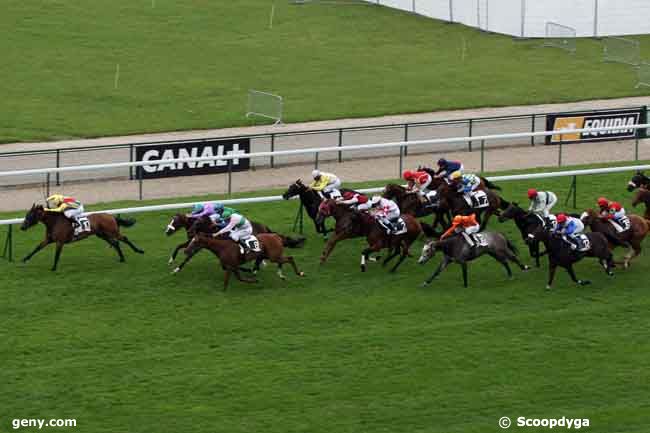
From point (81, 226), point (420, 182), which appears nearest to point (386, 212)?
point (420, 182)

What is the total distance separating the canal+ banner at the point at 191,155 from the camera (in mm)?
29188

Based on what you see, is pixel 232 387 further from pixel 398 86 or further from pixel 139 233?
pixel 398 86

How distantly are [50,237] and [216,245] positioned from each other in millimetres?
2842

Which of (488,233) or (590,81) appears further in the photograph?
(590,81)

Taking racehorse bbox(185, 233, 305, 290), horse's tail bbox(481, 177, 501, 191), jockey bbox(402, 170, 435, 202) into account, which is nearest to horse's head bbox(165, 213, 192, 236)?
racehorse bbox(185, 233, 305, 290)

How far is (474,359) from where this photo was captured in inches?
806

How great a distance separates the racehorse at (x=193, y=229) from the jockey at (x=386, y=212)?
133 cm

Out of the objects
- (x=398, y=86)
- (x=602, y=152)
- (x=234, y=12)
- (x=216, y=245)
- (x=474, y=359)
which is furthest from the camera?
(x=234, y=12)

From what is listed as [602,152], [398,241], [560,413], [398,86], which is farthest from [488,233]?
[398,86]

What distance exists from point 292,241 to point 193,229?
5.43 feet

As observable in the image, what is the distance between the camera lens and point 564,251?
75.5ft

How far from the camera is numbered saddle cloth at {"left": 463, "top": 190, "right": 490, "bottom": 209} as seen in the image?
25.2 m
